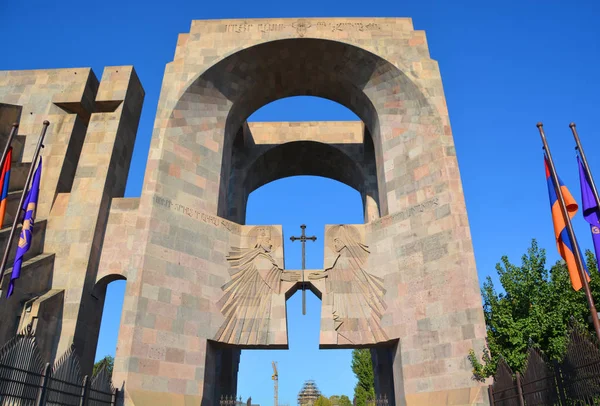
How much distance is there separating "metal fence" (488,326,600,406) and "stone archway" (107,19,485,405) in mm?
2454

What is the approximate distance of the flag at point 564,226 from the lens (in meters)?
9.00

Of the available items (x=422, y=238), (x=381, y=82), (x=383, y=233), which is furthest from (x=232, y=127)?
(x=422, y=238)

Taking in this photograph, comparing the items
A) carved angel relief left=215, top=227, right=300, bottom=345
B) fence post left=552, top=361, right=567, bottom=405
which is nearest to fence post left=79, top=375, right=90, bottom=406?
carved angel relief left=215, top=227, right=300, bottom=345

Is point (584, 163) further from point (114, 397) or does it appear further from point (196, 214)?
point (114, 397)

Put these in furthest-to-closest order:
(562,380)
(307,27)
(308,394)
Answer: (308,394) < (307,27) < (562,380)

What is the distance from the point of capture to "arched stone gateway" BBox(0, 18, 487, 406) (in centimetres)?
1386

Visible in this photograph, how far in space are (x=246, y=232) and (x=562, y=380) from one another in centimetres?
1138

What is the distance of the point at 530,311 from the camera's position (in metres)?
12.4

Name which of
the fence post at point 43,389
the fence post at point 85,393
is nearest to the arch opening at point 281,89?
the fence post at point 85,393

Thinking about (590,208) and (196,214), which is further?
(196,214)

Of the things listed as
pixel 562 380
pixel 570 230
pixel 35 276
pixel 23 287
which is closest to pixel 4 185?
pixel 23 287

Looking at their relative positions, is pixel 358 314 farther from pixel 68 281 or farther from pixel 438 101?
pixel 68 281

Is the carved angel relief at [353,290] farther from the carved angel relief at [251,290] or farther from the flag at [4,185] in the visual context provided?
the flag at [4,185]

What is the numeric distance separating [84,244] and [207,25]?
10401mm
